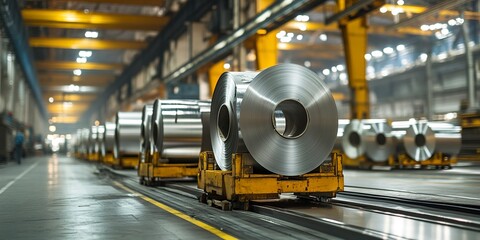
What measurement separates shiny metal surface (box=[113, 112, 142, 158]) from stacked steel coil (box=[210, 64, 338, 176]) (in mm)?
9342

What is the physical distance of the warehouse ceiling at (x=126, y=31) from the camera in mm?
23297

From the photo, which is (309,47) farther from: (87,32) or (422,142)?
(422,142)

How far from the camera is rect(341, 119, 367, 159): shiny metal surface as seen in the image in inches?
687

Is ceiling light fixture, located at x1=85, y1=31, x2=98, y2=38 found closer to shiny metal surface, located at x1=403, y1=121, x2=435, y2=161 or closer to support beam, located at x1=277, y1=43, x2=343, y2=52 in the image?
support beam, located at x1=277, y1=43, x2=343, y2=52

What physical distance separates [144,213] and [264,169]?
1603mm

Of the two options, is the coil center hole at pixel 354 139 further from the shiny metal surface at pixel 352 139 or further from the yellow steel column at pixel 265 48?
the yellow steel column at pixel 265 48

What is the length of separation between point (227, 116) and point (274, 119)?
44.2 inches

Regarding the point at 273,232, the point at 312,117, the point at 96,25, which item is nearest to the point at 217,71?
the point at 96,25

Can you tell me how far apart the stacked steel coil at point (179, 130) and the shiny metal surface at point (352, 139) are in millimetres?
8161

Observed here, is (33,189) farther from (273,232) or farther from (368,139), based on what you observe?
(368,139)

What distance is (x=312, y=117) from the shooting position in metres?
6.44

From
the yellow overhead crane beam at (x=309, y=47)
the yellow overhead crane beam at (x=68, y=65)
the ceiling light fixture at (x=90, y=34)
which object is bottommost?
the yellow overhead crane beam at (x=68, y=65)

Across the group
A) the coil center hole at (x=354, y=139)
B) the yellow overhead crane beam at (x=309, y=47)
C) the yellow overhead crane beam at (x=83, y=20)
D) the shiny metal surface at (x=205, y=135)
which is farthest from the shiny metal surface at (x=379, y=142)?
the yellow overhead crane beam at (x=309, y=47)

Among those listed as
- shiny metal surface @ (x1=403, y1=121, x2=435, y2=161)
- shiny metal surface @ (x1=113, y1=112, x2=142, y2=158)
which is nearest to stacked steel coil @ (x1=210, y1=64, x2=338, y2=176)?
shiny metal surface @ (x1=113, y1=112, x2=142, y2=158)
